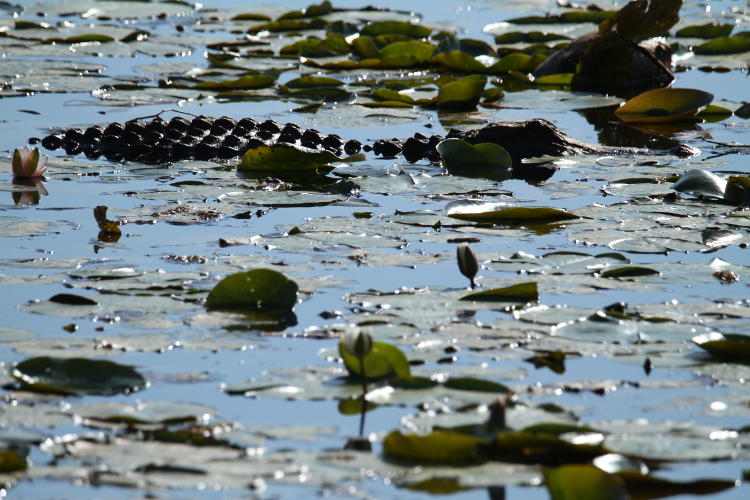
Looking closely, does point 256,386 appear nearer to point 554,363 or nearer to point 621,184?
point 554,363

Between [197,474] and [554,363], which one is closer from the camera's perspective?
[197,474]

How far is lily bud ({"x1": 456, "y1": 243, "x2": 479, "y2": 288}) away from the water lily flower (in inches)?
78.2

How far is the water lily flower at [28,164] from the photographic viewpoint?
13.8ft

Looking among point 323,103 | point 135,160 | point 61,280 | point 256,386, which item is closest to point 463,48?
point 323,103

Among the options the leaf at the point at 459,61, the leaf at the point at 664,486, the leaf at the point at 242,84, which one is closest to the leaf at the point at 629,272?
the leaf at the point at 664,486

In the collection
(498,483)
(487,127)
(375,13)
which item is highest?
(375,13)

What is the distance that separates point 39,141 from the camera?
197 inches

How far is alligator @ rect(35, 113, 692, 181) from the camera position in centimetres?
470

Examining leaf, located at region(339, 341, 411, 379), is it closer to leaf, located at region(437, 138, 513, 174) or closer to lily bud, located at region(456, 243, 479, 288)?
lily bud, located at region(456, 243, 479, 288)

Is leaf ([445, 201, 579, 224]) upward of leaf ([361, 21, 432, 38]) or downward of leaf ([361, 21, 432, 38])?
downward

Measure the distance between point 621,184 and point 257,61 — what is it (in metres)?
3.37

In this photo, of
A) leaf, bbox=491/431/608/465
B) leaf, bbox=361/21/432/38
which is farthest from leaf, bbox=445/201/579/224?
leaf, bbox=361/21/432/38

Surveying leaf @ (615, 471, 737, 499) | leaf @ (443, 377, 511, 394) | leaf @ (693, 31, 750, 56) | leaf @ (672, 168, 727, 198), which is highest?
leaf @ (693, 31, 750, 56)

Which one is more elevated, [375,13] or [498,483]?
[375,13]
